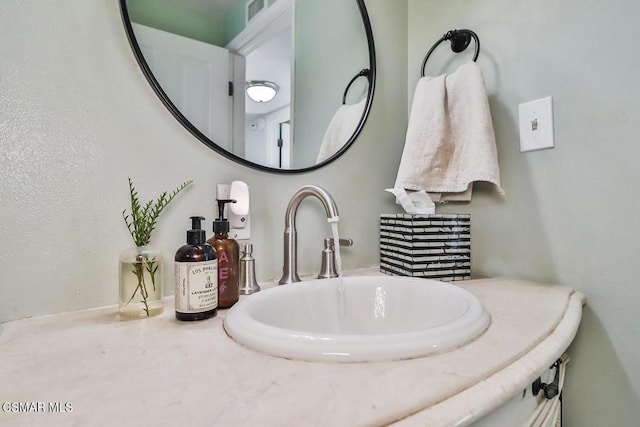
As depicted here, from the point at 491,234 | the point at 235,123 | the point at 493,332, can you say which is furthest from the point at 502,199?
the point at 235,123

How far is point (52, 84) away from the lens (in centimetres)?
55

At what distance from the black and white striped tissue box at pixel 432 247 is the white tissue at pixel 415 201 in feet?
0.12

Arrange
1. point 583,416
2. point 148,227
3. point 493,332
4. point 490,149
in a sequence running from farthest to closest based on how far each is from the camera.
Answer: point 490,149, point 583,416, point 148,227, point 493,332

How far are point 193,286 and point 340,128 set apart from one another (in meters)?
0.64

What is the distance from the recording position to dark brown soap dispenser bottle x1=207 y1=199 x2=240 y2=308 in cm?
57

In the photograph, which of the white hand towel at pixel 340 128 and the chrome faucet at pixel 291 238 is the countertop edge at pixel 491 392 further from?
the white hand towel at pixel 340 128

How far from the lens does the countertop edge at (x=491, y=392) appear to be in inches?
10.7

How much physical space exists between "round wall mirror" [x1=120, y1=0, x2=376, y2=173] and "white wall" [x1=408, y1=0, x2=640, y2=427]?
42 centimetres

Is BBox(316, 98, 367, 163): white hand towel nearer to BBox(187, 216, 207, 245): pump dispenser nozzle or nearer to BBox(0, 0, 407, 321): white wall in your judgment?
BBox(0, 0, 407, 321): white wall

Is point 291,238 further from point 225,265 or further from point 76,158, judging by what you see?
point 76,158

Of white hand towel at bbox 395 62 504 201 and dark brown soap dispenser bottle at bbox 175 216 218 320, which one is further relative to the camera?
white hand towel at bbox 395 62 504 201

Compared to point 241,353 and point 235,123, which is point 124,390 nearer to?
point 241,353

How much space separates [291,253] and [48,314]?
1.51 ft

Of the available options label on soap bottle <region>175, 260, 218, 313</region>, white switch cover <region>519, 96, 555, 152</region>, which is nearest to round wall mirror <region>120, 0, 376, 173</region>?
label on soap bottle <region>175, 260, 218, 313</region>
